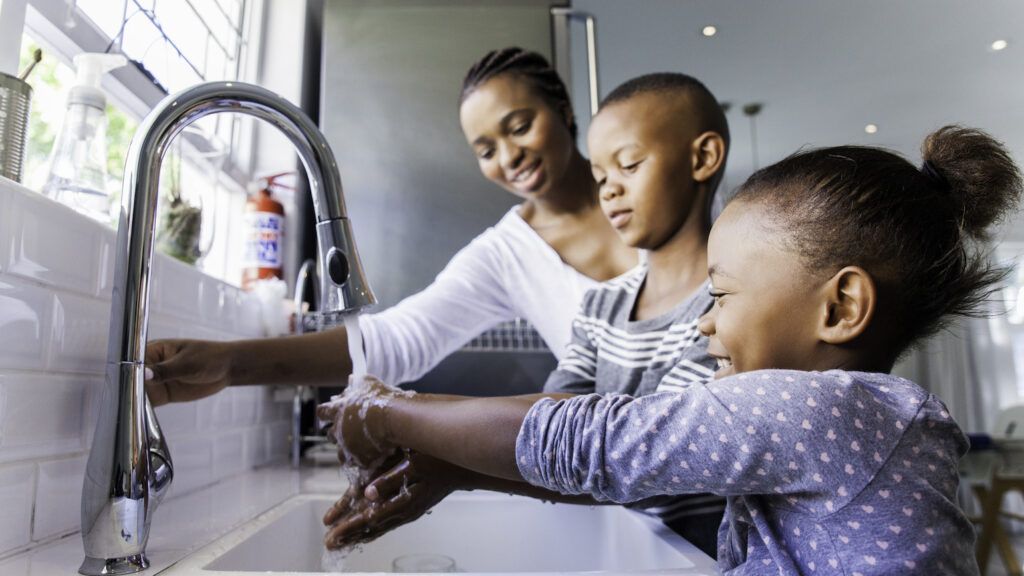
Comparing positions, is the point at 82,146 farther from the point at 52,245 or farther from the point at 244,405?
the point at 244,405

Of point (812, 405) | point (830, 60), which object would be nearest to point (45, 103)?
point (812, 405)

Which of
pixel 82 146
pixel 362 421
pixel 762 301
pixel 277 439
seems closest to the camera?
pixel 762 301

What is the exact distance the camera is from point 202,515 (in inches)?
31.3

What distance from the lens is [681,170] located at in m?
0.94

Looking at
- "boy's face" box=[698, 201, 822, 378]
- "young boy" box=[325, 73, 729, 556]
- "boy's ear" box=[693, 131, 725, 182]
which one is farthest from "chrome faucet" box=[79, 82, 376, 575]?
"boy's ear" box=[693, 131, 725, 182]

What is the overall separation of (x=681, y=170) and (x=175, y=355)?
0.68 metres

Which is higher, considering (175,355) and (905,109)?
(905,109)

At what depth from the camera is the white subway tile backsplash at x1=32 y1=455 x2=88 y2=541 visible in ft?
2.04

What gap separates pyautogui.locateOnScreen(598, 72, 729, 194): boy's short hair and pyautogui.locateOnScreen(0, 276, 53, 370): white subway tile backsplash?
77 cm

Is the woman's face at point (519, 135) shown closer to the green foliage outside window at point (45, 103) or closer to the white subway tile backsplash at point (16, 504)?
the green foliage outside window at point (45, 103)

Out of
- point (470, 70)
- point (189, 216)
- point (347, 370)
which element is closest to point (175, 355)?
point (347, 370)

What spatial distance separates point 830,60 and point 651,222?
1176 mm

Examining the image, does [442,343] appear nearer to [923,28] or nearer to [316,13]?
[316,13]

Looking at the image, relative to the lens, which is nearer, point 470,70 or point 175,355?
point 175,355
